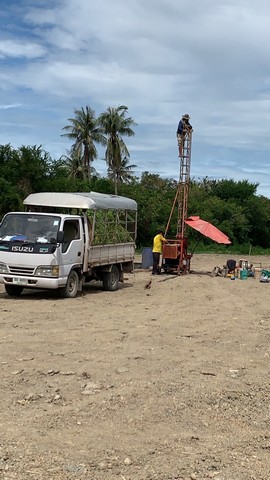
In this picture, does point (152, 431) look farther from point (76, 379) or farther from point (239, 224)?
point (239, 224)

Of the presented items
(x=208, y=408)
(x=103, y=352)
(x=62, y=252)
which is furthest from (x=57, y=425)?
(x=62, y=252)

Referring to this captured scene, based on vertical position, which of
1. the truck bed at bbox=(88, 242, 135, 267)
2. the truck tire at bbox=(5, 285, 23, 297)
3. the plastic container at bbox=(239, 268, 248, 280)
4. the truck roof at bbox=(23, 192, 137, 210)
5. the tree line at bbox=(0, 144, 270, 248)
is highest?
the tree line at bbox=(0, 144, 270, 248)

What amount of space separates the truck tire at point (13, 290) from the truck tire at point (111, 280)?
2828mm

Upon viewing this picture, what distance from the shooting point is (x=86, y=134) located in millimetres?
56906

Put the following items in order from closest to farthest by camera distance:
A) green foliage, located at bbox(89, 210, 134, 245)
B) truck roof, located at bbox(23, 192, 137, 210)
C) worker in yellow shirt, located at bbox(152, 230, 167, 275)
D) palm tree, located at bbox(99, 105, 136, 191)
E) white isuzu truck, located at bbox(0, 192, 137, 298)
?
white isuzu truck, located at bbox(0, 192, 137, 298), truck roof, located at bbox(23, 192, 137, 210), green foliage, located at bbox(89, 210, 134, 245), worker in yellow shirt, located at bbox(152, 230, 167, 275), palm tree, located at bbox(99, 105, 136, 191)

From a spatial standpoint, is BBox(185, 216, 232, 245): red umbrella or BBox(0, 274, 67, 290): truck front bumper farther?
BBox(185, 216, 232, 245): red umbrella

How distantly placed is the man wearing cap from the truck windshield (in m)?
10.8

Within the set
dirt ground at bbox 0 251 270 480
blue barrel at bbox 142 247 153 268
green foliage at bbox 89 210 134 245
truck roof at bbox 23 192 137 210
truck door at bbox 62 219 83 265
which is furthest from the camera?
blue barrel at bbox 142 247 153 268

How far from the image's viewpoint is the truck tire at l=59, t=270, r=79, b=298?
14961 mm

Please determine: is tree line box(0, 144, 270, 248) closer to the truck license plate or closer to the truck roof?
the truck roof

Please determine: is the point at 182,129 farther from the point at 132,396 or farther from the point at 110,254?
the point at 132,396

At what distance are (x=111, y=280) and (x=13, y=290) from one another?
10.7 feet

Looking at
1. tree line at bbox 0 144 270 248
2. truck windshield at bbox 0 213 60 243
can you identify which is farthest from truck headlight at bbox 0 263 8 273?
tree line at bbox 0 144 270 248

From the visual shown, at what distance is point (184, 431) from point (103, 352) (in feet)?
10.9
